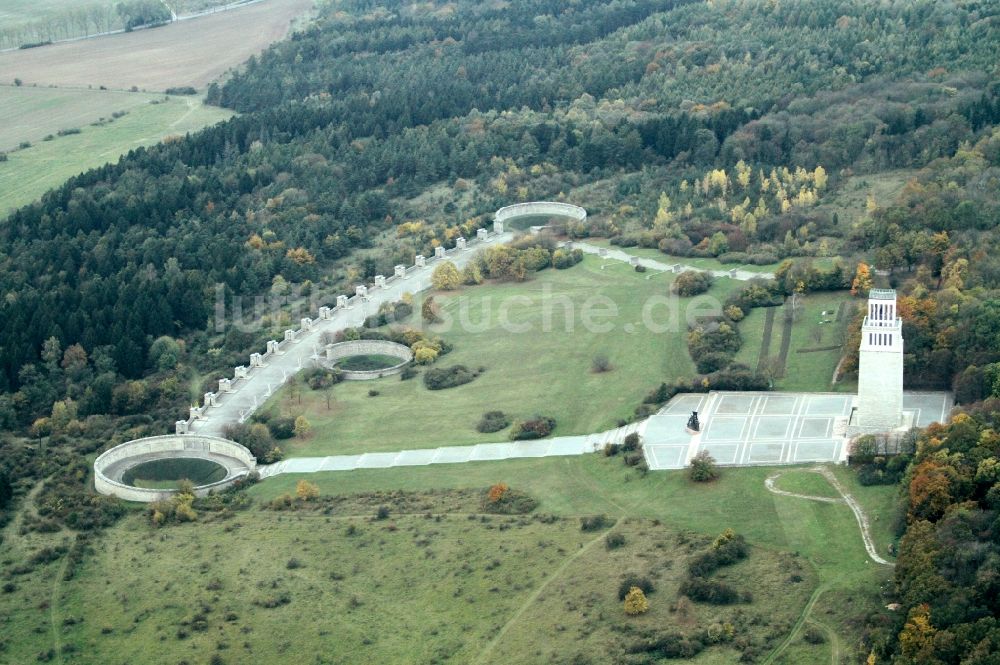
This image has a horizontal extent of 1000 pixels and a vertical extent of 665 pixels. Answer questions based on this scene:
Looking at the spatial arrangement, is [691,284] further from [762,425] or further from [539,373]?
[762,425]

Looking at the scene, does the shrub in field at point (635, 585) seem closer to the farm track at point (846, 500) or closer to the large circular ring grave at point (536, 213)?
the farm track at point (846, 500)

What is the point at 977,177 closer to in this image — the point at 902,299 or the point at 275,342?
the point at 902,299

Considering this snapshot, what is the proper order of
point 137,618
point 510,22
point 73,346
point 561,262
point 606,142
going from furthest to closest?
1. point 510,22
2. point 606,142
3. point 561,262
4. point 73,346
5. point 137,618

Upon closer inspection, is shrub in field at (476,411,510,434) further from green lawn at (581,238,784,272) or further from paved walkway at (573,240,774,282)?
green lawn at (581,238,784,272)

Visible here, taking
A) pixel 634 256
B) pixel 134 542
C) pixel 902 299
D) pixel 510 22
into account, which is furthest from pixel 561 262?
pixel 510 22

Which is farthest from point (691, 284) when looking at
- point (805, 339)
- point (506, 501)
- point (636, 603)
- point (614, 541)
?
point (636, 603)

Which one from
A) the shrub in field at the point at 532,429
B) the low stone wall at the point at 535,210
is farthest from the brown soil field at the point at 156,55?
the shrub in field at the point at 532,429
